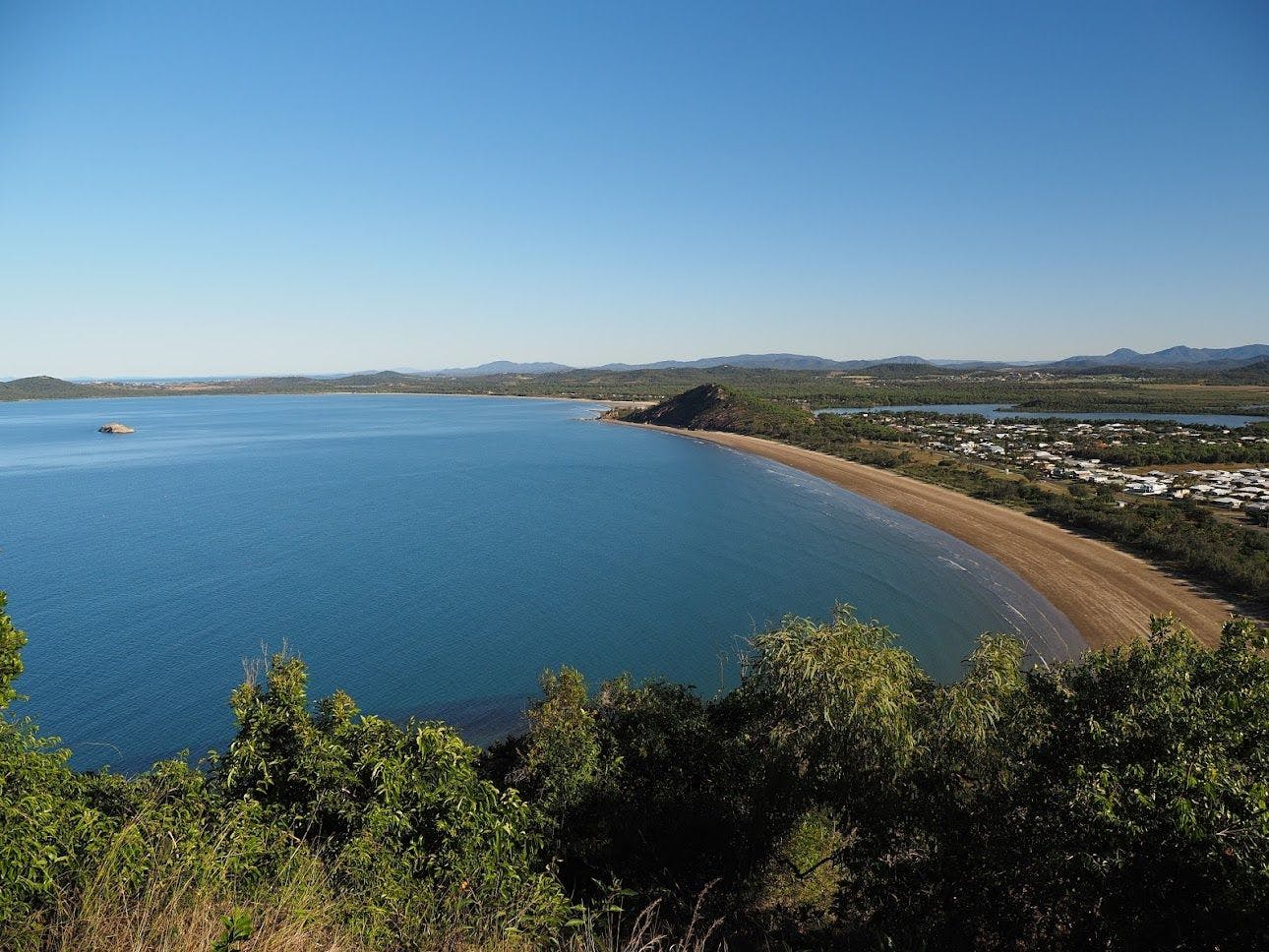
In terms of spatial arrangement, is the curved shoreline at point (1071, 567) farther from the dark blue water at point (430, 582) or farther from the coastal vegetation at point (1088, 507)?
the coastal vegetation at point (1088, 507)

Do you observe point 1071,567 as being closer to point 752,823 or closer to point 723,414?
point 752,823

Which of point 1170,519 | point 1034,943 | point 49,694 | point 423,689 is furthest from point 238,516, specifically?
point 1170,519

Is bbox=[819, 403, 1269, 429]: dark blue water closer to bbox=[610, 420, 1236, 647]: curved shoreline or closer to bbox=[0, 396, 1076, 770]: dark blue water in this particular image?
bbox=[610, 420, 1236, 647]: curved shoreline

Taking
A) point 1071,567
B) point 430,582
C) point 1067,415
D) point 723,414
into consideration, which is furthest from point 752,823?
point 1067,415

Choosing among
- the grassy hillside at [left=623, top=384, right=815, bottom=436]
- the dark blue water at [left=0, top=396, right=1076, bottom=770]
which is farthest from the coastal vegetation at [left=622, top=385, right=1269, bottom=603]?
the dark blue water at [left=0, top=396, right=1076, bottom=770]

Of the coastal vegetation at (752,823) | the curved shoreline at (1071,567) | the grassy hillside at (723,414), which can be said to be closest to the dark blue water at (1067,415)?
the grassy hillside at (723,414)

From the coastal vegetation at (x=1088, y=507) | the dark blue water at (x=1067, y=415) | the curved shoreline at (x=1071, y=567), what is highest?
the dark blue water at (x=1067, y=415)

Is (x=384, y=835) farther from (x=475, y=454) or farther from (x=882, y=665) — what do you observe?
(x=475, y=454)
